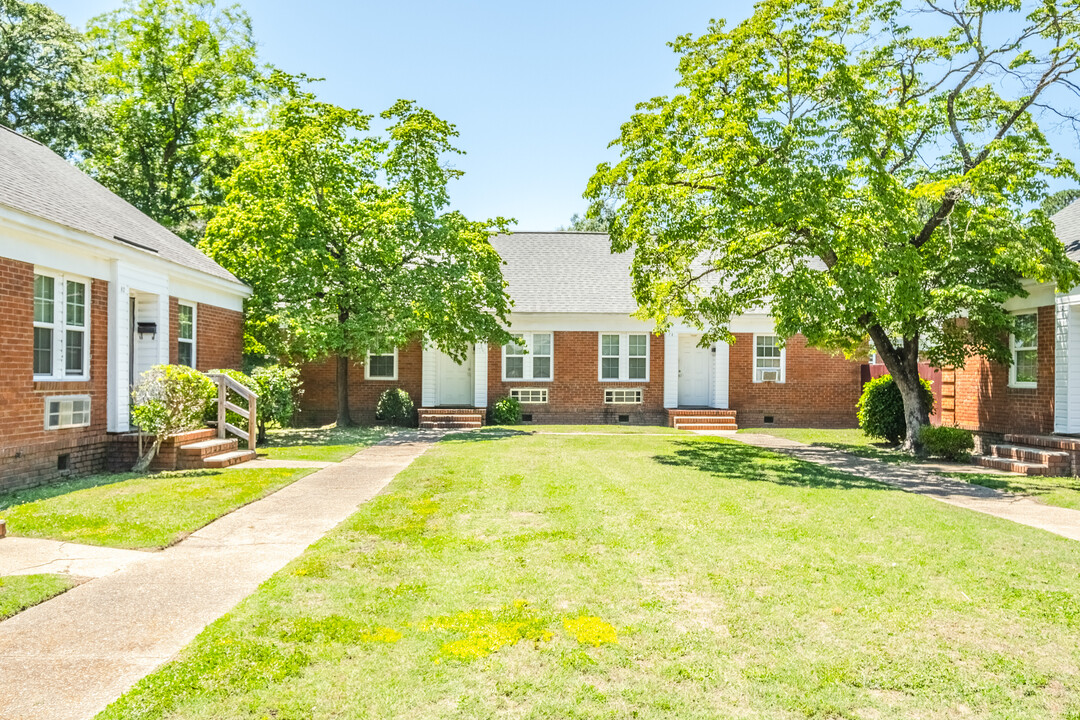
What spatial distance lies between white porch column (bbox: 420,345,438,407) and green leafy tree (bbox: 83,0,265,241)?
33.7ft

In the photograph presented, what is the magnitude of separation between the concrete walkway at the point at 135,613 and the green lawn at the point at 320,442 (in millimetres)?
5407

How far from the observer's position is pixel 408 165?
1936 centimetres

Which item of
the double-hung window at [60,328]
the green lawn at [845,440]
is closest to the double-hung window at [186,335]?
the double-hung window at [60,328]

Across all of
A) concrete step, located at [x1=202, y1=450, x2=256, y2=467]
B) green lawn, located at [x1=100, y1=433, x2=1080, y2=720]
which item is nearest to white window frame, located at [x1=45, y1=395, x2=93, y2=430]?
concrete step, located at [x1=202, y1=450, x2=256, y2=467]

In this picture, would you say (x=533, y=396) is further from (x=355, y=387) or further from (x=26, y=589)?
(x=26, y=589)

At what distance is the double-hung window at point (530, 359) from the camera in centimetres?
2355

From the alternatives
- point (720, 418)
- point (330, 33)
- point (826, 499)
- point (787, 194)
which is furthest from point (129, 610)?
point (720, 418)

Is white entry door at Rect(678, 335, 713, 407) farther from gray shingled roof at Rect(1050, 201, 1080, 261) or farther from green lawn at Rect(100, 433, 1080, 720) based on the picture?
green lawn at Rect(100, 433, 1080, 720)

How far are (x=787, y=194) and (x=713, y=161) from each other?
5.21 ft

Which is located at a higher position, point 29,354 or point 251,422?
point 29,354

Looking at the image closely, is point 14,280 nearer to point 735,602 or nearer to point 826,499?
point 735,602

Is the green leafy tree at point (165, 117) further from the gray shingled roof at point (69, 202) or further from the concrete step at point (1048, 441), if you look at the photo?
the concrete step at point (1048, 441)

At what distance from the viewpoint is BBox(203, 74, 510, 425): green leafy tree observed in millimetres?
17969

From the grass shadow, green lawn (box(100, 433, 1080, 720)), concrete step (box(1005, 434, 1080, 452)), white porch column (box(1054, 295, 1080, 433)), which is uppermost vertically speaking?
white porch column (box(1054, 295, 1080, 433))
